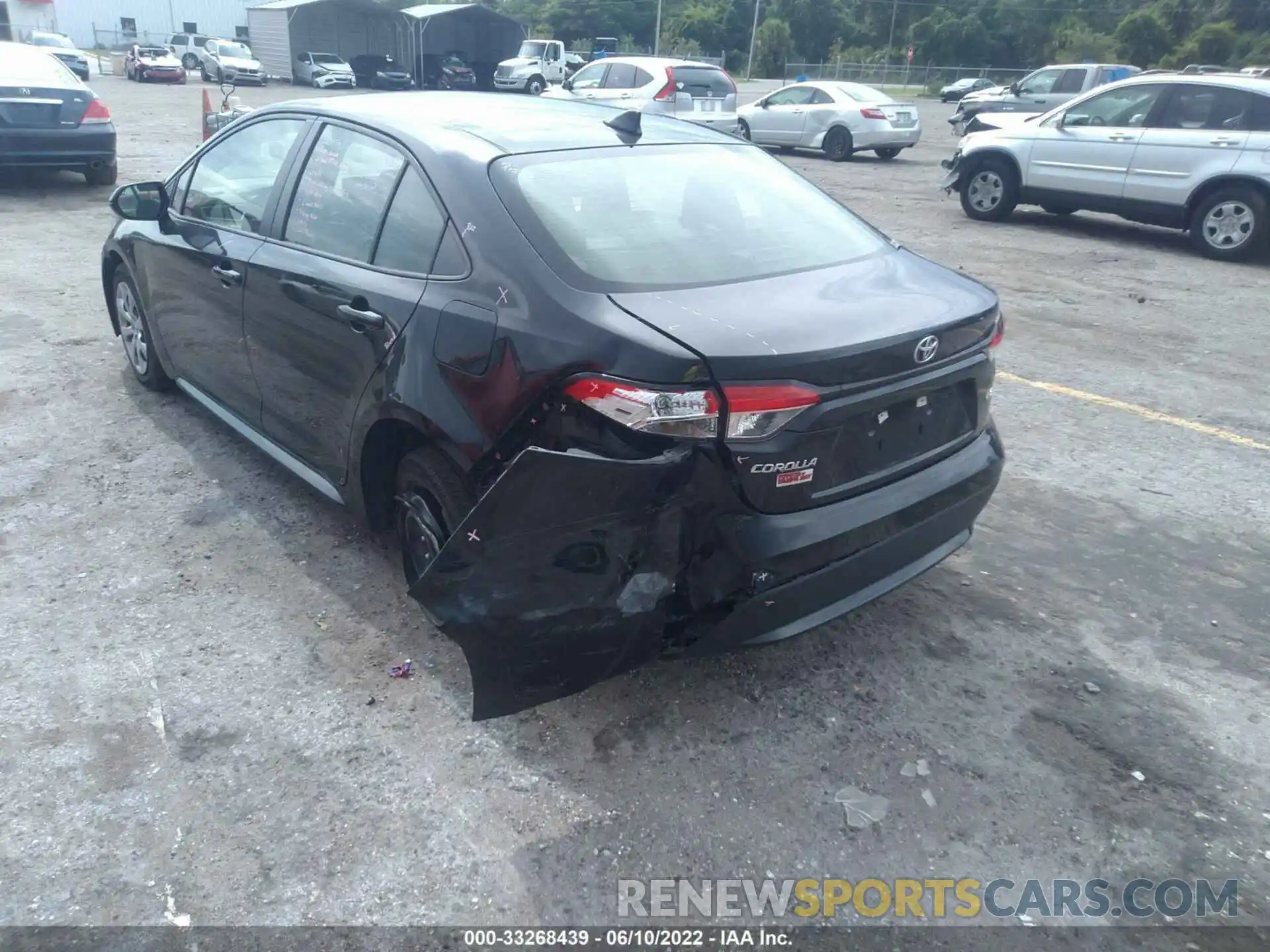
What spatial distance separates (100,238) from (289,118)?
6.92 metres

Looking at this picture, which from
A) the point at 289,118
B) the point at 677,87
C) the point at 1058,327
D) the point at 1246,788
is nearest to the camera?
the point at 1246,788

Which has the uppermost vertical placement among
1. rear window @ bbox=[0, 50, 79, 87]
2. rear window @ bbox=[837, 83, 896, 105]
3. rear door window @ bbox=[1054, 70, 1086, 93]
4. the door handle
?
rear door window @ bbox=[1054, 70, 1086, 93]

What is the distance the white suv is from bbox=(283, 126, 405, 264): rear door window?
9699mm

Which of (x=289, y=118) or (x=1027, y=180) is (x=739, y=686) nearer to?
(x=289, y=118)

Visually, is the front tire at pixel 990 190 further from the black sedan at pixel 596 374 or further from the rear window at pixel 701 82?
the black sedan at pixel 596 374

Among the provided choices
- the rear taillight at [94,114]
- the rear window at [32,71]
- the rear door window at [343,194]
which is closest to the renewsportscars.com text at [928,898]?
the rear door window at [343,194]

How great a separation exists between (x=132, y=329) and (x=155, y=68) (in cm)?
4077

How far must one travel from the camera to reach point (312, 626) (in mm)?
3555

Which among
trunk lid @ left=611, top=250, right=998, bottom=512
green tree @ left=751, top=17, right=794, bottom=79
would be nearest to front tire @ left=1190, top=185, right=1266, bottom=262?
trunk lid @ left=611, top=250, right=998, bottom=512

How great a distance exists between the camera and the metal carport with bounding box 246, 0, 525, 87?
146ft

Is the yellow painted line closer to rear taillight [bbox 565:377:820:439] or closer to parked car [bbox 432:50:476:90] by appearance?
rear taillight [bbox 565:377:820:439]

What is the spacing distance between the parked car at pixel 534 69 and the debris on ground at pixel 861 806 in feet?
125

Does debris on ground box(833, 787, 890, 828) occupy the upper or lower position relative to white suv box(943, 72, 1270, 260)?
lower

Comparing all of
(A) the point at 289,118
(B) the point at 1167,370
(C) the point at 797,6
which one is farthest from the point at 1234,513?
(C) the point at 797,6
